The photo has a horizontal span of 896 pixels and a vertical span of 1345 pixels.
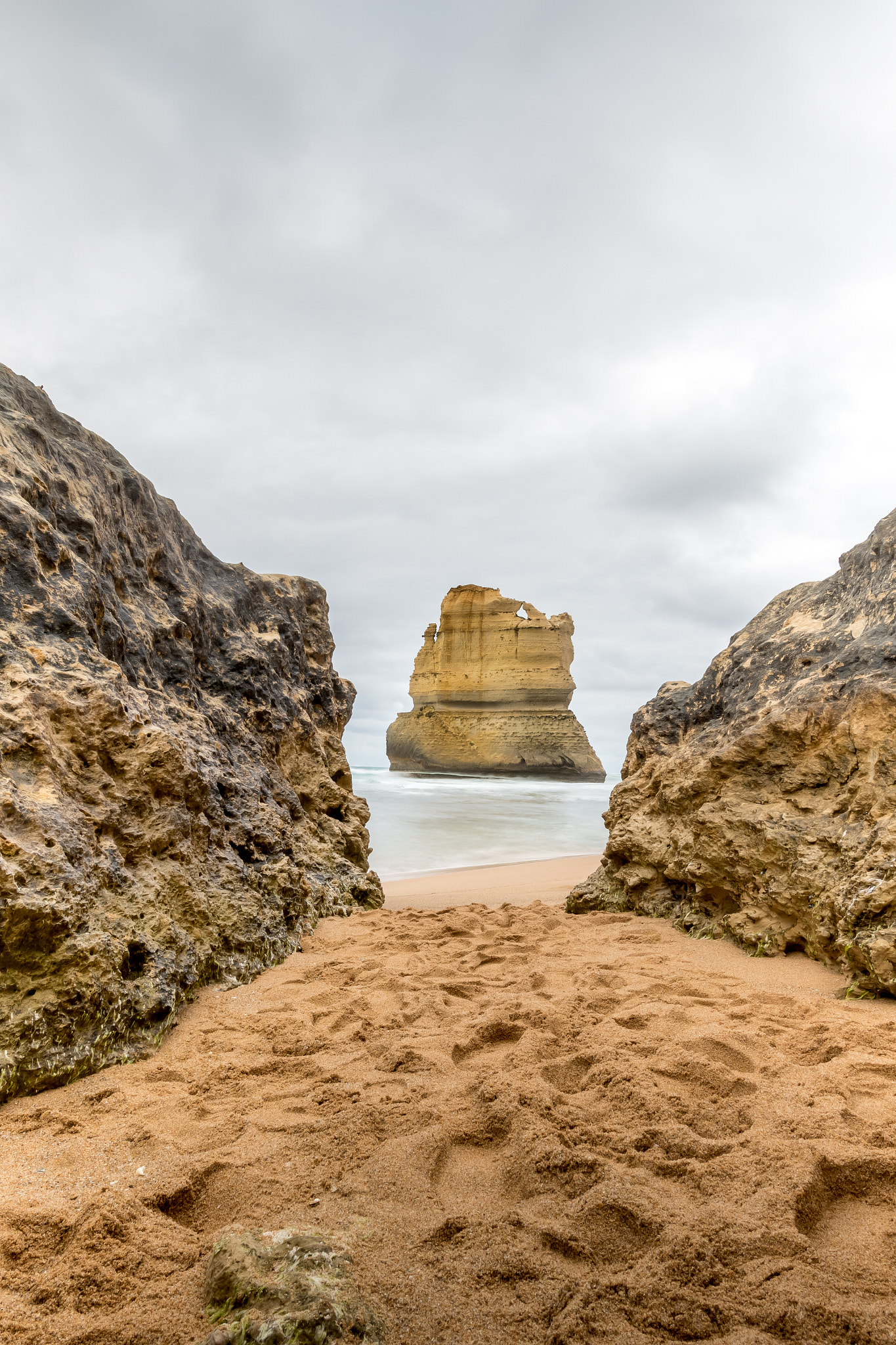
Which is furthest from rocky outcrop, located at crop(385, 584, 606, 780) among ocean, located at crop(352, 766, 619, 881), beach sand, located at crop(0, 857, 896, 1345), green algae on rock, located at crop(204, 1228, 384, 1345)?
green algae on rock, located at crop(204, 1228, 384, 1345)

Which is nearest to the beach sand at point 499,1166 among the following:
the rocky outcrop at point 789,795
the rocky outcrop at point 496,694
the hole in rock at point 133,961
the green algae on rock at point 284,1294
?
the green algae on rock at point 284,1294

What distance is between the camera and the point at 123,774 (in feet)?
9.53

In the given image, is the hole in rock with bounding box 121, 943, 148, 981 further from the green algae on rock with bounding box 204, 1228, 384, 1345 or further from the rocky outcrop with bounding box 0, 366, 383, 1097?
the green algae on rock with bounding box 204, 1228, 384, 1345

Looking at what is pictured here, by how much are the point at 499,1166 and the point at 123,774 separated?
2133mm

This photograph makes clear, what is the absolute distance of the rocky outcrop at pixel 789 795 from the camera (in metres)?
3.08

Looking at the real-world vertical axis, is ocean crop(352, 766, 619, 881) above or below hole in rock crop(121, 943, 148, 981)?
below

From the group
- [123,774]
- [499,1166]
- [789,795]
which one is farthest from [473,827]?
[499,1166]

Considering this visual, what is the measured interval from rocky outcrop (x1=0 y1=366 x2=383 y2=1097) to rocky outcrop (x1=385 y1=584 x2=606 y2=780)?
33.3m

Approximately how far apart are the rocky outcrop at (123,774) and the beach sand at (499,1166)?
29 centimetres

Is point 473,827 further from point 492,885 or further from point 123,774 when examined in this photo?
point 123,774

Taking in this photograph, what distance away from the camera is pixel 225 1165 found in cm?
158

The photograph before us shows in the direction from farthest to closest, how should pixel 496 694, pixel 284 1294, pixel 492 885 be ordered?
pixel 496 694
pixel 492 885
pixel 284 1294

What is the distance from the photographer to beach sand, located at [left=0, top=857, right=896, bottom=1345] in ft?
3.80

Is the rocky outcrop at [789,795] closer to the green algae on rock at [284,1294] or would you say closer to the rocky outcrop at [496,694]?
the green algae on rock at [284,1294]
